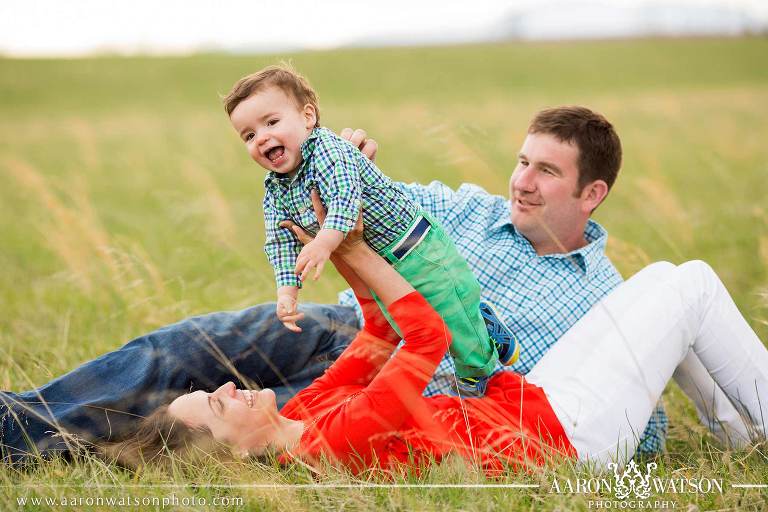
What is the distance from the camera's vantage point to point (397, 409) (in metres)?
2.78

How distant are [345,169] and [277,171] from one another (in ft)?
0.87

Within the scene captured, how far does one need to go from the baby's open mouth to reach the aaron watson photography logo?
1.52 metres

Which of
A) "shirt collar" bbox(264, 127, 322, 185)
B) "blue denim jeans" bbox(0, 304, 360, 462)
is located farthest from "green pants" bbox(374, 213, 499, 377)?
→ "blue denim jeans" bbox(0, 304, 360, 462)

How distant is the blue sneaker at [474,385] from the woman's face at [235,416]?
831 millimetres

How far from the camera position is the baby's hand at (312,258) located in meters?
2.54

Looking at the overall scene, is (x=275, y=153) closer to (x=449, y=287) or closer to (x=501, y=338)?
(x=449, y=287)

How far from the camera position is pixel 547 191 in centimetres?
397

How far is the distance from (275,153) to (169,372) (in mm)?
1228

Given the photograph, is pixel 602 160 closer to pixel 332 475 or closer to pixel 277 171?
pixel 277 171

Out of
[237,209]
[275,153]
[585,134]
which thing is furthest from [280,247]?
[237,209]

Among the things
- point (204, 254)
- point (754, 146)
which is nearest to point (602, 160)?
point (204, 254)

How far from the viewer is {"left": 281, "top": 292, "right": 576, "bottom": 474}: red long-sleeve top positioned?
9.18 ft

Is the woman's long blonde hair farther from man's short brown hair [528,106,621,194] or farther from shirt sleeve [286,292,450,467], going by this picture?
man's short brown hair [528,106,621,194]

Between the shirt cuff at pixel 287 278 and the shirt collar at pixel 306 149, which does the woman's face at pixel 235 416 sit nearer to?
the shirt cuff at pixel 287 278
